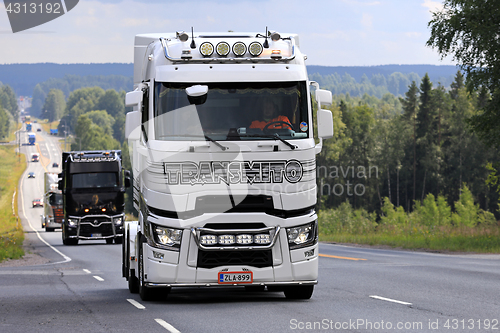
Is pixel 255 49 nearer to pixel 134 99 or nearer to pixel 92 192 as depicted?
pixel 134 99

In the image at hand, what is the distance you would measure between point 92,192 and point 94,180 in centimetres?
66

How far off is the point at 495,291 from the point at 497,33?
16.2 m

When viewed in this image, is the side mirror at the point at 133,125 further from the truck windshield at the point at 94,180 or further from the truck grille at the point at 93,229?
the truck grille at the point at 93,229

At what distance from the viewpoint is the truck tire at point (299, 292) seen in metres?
12.0

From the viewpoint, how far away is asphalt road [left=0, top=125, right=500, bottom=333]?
9.59 meters

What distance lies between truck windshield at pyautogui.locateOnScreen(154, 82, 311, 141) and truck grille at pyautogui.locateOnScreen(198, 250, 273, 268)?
5.62ft

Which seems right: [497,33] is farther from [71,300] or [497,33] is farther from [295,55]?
[71,300]

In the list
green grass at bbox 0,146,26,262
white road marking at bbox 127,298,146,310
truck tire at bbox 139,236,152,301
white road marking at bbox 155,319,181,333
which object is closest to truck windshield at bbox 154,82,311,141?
truck tire at bbox 139,236,152,301

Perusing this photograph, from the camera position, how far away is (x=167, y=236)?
10688 mm

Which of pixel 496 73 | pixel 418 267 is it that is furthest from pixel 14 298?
pixel 496 73

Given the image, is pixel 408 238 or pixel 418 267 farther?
pixel 408 238

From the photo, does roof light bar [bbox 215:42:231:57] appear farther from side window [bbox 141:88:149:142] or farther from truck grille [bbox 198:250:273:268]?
truck grille [bbox 198:250:273:268]

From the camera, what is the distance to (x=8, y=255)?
1156 inches

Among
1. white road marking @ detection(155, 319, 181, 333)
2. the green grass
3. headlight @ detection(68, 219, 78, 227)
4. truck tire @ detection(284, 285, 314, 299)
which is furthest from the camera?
headlight @ detection(68, 219, 78, 227)
